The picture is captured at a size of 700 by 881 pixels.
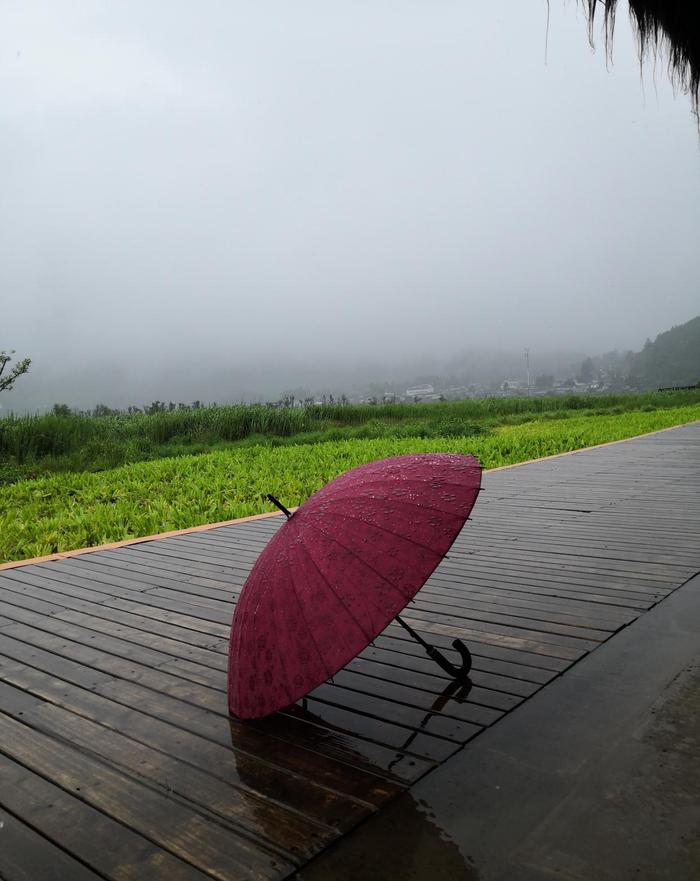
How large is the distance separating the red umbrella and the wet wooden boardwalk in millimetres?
224

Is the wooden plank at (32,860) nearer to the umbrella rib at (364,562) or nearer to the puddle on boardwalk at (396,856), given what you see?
the puddle on boardwalk at (396,856)

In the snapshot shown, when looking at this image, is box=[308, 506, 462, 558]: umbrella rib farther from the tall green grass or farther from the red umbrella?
the tall green grass

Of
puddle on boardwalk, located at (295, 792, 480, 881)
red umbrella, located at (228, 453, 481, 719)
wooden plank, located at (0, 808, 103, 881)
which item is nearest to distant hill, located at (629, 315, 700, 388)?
red umbrella, located at (228, 453, 481, 719)

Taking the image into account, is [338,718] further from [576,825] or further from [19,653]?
[19,653]

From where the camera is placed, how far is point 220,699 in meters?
2.17

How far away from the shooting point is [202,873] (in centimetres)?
136

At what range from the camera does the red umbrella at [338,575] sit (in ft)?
5.41

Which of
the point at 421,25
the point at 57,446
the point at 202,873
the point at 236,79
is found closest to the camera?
the point at 202,873

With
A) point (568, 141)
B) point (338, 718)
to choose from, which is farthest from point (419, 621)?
point (568, 141)

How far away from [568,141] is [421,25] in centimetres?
5467

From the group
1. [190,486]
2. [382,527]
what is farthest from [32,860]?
[190,486]

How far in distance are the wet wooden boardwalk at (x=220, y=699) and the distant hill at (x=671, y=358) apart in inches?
2345

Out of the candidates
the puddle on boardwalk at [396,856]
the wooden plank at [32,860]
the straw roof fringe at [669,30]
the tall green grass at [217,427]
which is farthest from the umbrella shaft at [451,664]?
the tall green grass at [217,427]

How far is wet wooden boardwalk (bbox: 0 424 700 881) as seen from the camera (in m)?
1.49
